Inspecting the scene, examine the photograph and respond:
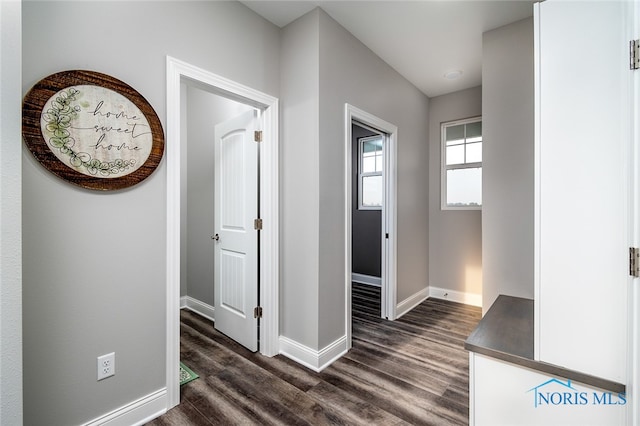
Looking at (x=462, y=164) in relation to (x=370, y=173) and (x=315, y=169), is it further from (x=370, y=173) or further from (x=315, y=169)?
(x=315, y=169)

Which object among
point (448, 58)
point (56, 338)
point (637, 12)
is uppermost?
point (448, 58)

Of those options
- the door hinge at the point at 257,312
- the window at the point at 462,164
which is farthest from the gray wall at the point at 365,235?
the door hinge at the point at 257,312

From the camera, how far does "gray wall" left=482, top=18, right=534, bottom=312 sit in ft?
7.62

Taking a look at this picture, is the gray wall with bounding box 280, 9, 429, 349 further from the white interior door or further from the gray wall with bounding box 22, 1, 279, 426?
the gray wall with bounding box 22, 1, 279, 426

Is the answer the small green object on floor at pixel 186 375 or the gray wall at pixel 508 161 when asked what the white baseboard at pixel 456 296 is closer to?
the gray wall at pixel 508 161

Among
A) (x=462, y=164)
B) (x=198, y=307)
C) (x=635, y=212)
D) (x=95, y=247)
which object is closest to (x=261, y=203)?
(x=95, y=247)

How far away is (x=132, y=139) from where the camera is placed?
1610mm

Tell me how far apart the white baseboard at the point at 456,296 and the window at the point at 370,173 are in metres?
1.46

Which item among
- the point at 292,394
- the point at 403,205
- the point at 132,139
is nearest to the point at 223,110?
the point at 132,139

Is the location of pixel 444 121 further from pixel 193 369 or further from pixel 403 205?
pixel 193 369

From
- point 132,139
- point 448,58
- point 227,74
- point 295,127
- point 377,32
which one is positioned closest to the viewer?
point 132,139

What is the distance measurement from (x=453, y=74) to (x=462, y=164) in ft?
3.70

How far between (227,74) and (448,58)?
2.26 metres

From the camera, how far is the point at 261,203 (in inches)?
95.5
